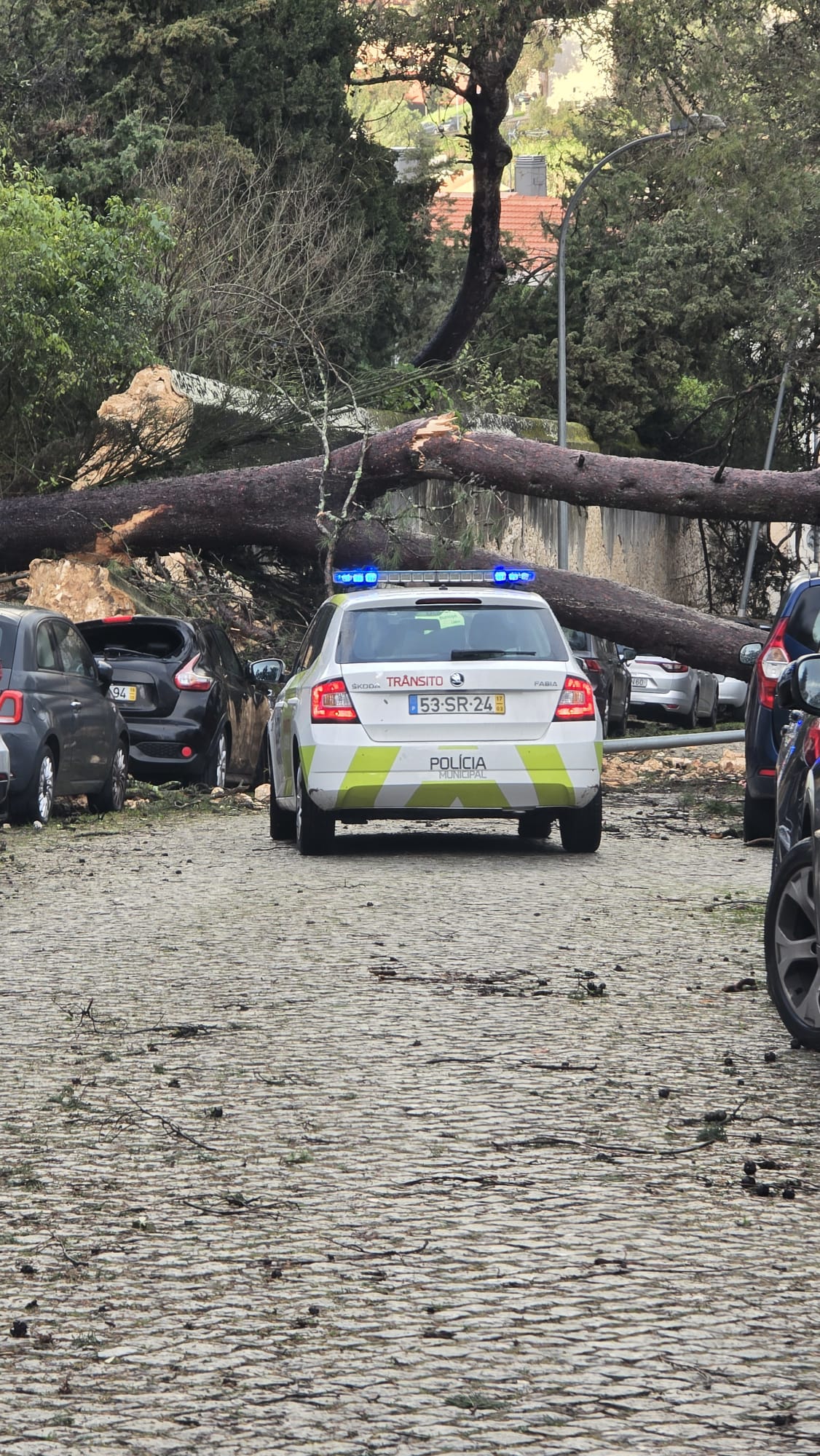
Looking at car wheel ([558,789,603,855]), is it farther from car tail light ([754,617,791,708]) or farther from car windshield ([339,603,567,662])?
car tail light ([754,617,791,708])

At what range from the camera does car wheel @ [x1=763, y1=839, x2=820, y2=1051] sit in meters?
7.38

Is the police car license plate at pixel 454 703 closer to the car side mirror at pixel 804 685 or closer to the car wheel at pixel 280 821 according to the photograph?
the car wheel at pixel 280 821

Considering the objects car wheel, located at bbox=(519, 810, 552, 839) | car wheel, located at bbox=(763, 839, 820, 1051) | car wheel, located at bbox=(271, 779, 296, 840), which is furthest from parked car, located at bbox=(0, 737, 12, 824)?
car wheel, located at bbox=(763, 839, 820, 1051)

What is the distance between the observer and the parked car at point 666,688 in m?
34.4

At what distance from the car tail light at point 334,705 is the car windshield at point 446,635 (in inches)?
9.0

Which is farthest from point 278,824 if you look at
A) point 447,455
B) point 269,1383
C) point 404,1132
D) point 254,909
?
point 269,1383

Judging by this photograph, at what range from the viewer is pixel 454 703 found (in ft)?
45.3

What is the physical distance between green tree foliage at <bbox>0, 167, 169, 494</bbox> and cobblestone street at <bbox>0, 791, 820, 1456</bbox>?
13.2 m

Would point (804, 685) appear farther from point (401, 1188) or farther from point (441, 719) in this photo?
point (441, 719)

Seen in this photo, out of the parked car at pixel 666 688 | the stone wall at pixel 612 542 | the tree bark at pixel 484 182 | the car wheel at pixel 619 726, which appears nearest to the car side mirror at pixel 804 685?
the stone wall at pixel 612 542

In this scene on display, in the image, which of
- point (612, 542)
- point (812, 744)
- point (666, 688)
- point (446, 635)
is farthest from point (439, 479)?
point (612, 542)

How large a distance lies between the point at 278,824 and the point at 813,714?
326 inches

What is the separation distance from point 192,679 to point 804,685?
12419mm

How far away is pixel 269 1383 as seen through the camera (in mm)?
4188
